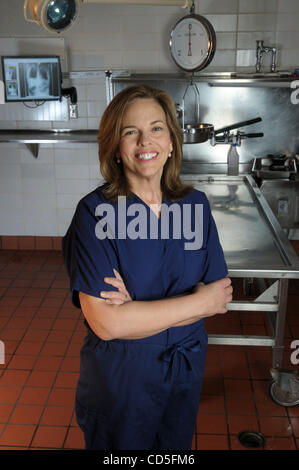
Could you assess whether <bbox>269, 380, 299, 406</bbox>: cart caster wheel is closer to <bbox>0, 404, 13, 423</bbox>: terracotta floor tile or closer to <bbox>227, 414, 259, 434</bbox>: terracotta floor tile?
<bbox>227, 414, 259, 434</bbox>: terracotta floor tile

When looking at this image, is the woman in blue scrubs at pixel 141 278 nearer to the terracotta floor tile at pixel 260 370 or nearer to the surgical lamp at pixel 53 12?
the surgical lamp at pixel 53 12

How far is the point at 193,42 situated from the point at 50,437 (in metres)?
2.83

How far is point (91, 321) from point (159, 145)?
580mm

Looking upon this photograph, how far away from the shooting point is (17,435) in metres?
2.38

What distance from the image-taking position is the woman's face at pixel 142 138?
149 cm

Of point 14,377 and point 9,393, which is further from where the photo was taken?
point 14,377

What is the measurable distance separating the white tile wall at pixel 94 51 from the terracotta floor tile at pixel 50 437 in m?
2.06

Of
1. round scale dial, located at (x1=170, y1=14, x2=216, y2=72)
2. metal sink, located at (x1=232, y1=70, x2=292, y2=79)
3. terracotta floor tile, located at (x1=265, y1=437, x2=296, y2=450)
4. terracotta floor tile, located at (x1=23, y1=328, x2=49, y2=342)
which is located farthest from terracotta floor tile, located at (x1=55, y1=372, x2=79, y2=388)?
metal sink, located at (x1=232, y1=70, x2=292, y2=79)

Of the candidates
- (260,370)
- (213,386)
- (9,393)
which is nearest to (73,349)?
→ (9,393)

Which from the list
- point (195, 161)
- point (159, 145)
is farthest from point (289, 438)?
point (195, 161)

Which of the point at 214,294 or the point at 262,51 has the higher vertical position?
the point at 262,51

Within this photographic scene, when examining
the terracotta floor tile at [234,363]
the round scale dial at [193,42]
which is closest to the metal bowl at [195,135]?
the round scale dial at [193,42]

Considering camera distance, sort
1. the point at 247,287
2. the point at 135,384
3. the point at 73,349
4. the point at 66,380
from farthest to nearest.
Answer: the point at 247,287 < the point at 73,349 < the point at 66,380 < the point at 135,384

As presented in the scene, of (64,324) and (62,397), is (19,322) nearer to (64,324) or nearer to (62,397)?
(64,324)
